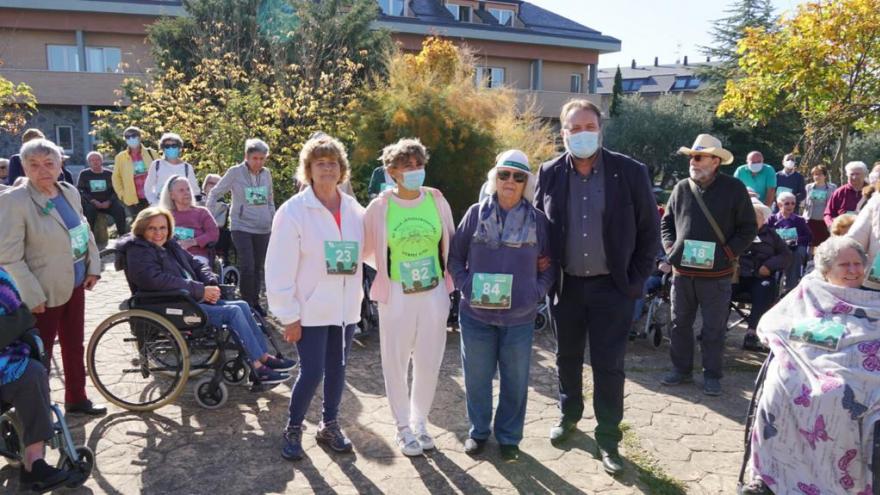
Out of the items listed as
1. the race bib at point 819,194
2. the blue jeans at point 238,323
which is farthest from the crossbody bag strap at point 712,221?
the race bib at point 819,194

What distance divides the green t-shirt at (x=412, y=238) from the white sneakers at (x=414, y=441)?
98 centimetres

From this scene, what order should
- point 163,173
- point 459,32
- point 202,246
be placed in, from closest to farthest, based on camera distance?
point 202,246 → point 163,173 → point 459,32

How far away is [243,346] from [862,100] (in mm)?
11692

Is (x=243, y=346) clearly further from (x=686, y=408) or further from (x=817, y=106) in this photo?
(x=817, y=106)

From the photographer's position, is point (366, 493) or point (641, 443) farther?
point (641, 443)

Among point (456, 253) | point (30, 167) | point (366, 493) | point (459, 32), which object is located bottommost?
point (366, 493)

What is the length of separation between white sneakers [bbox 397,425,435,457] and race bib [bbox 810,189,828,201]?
330 inches

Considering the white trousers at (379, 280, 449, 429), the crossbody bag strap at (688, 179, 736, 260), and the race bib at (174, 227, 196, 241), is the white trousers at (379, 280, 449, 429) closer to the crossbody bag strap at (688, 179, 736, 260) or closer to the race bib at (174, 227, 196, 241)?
the crossbody bag strap at (688, 179, 736, 260)

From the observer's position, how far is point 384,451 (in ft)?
13.1

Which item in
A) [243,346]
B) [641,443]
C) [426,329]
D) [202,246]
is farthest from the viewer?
[202,246]

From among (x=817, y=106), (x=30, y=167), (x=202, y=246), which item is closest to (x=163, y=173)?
(x=202, y=246)

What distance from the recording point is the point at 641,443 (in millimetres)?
4180

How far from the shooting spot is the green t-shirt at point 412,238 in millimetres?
3721

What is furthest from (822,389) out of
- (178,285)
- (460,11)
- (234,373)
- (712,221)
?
(460,11)
